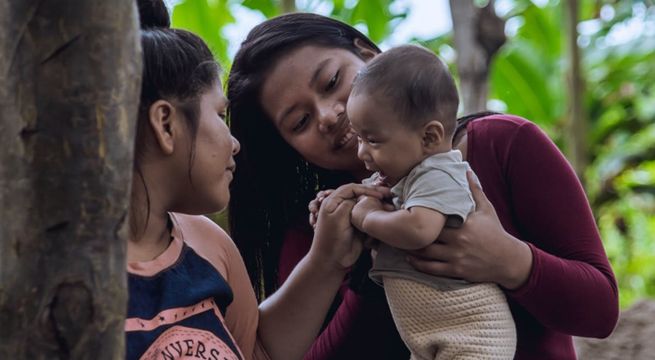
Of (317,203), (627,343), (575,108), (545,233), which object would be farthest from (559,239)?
(575,108)

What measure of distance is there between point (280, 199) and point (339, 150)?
1.36 feet

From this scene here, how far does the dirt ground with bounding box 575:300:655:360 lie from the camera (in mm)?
3828

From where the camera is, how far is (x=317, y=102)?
7.27 ft

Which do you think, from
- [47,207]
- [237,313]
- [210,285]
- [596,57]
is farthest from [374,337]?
[596,57]

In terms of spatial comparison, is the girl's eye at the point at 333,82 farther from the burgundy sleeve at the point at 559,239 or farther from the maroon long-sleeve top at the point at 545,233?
the burgundy sleeve at the point at 559,239

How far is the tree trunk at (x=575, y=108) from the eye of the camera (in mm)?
6266

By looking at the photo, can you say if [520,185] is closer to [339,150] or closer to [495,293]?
[495,293]

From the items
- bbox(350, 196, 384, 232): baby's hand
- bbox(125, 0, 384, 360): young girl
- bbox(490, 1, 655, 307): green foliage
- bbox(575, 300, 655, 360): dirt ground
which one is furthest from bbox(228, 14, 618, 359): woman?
bbox(490, 1, 655, 307): green foliage

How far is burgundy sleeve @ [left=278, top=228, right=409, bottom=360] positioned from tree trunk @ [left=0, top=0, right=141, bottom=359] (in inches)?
48.6

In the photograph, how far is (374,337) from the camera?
91.3 inches

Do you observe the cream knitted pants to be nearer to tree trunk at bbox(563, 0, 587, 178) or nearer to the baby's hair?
the baby's hair

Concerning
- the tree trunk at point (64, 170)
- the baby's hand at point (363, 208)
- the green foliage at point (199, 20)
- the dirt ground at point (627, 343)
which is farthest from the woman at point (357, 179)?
the green foliage at point (199, 20)

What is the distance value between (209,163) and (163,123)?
0.11 metres

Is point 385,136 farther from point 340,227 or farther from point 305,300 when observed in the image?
point 305,300
